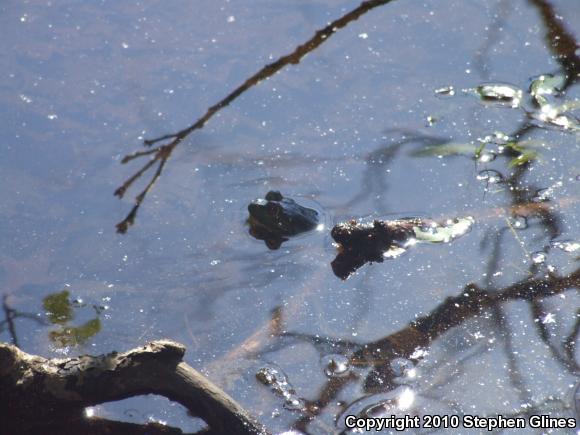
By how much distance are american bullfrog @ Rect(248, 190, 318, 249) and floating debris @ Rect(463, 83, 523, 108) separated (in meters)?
0.94

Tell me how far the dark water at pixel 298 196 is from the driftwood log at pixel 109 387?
4.6 inches

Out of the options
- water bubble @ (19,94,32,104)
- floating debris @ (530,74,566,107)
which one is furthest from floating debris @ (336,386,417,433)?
water bubble @ (19,94,32,104)

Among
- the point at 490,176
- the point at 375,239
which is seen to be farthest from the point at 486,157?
the point at 375,239

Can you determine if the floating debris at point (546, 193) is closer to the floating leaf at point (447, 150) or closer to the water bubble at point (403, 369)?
the floating leaf at point (447, 150)

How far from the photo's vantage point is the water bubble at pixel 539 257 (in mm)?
2803

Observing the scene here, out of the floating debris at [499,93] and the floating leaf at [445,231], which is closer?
the floating leaf at [445,231]

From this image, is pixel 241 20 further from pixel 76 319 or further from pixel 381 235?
pixel 76 319

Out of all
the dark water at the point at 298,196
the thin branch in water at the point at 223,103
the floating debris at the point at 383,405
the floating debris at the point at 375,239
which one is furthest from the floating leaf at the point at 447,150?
the floating debris at the point at 383,405

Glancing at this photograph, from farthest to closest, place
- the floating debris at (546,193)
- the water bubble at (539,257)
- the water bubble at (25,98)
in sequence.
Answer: the water bubble at (25,98) < the floating debris at (546,193) < the water bubble at (539,257)

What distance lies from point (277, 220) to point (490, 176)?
0.80m

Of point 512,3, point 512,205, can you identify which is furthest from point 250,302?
point 512,3

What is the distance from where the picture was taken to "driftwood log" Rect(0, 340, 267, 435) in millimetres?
2301

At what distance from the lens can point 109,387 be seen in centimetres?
233

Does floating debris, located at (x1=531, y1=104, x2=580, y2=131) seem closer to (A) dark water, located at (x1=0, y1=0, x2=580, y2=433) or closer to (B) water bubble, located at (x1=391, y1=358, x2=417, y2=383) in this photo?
(A) dark water, located at (x1=0, y1=0, x2=580, y2=433)
